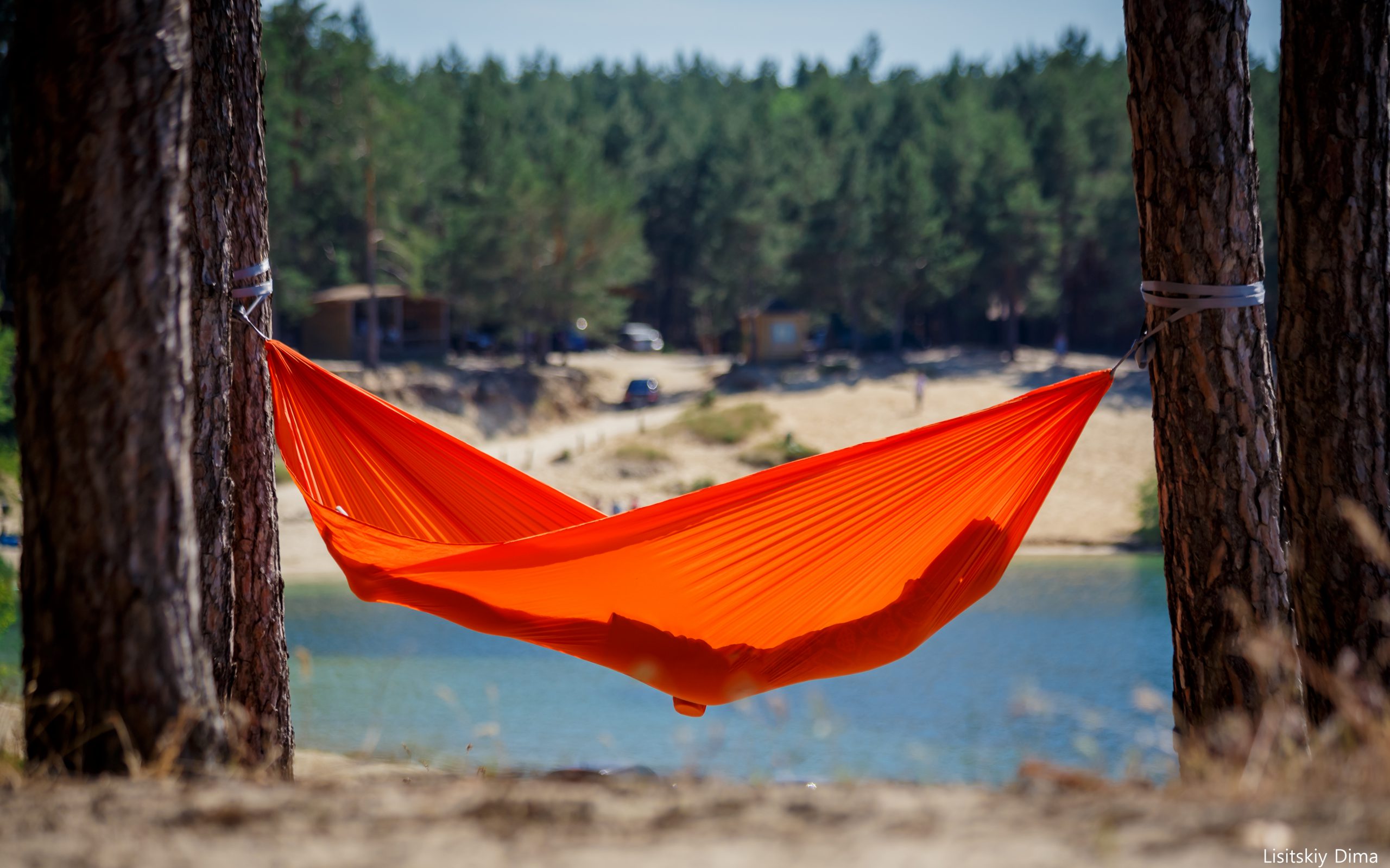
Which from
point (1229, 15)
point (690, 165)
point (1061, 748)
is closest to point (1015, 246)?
point (690, 165)

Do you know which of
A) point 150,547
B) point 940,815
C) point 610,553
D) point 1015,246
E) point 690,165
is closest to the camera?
point 940,815

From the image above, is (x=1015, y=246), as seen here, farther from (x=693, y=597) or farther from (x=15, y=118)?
(x=15, y=118)

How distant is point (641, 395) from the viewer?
1798cm

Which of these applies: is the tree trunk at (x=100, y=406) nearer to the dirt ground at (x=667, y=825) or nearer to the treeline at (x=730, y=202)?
the dirt ground at (x=667, y=825)

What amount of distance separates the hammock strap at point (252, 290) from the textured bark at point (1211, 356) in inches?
76.7

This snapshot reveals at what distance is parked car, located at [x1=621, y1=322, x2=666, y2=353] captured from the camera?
24.2 meters

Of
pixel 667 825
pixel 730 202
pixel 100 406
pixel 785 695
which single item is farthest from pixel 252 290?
pixel 730 202

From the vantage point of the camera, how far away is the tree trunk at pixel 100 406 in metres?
1.37

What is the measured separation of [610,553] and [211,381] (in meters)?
0.90

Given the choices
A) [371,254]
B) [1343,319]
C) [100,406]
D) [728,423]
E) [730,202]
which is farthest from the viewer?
[730,202]

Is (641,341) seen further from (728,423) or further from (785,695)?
(785,695)

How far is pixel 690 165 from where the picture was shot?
2319 centimetres

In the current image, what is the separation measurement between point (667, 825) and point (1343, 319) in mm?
1596

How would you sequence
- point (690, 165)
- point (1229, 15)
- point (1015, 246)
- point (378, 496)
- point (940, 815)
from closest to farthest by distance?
point (940, 815) → point (1229, 15) → point (378, 496) → point (1015, 246) → point (690, 165)
